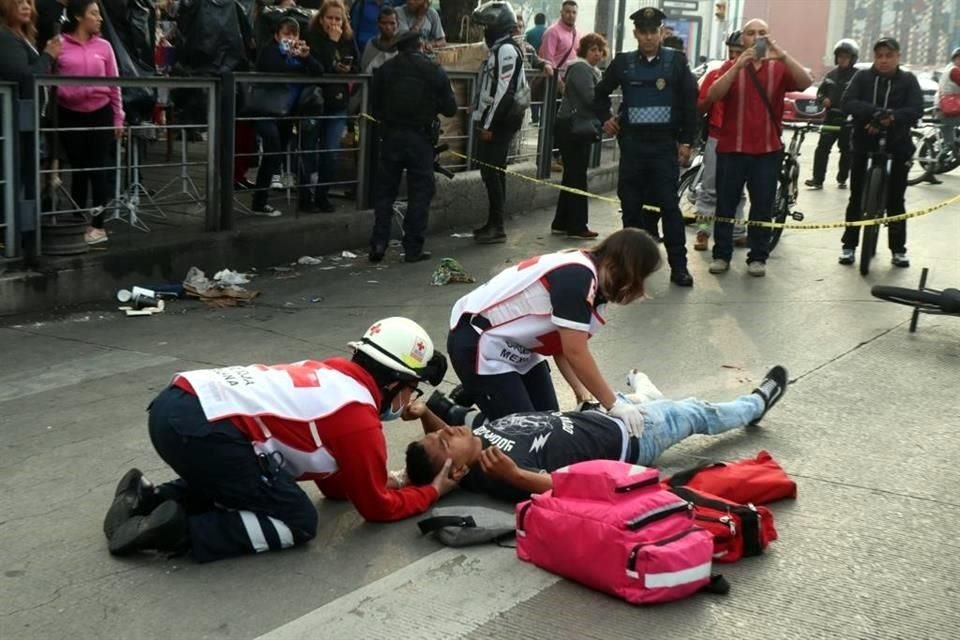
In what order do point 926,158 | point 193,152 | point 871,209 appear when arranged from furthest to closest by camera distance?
point 926,158, point 193,152, point 871,209

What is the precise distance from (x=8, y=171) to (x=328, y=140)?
3.19m

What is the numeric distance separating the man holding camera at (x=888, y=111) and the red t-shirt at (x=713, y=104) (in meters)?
1.06

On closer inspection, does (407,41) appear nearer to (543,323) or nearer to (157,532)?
(543,323)

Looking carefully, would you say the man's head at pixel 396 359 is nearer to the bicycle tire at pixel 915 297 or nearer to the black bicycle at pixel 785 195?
Answer: the bicycle tire at pixel 915 297

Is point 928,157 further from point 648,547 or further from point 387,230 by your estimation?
point 648,547

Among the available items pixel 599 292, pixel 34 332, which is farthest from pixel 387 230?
pixel 599 292

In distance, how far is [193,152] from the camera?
41.2 feet

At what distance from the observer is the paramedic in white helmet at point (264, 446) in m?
4.37

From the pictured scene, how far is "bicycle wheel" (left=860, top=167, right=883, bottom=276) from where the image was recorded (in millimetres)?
10227

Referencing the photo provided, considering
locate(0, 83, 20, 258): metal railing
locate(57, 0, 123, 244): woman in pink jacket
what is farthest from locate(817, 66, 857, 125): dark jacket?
locate(0, 83, 20, 258): metal railing

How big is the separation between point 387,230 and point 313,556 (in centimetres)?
595

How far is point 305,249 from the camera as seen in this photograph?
10.2 m

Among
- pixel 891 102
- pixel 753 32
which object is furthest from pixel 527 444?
pixel 891 102

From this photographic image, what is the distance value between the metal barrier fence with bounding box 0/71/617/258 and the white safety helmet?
422cm
